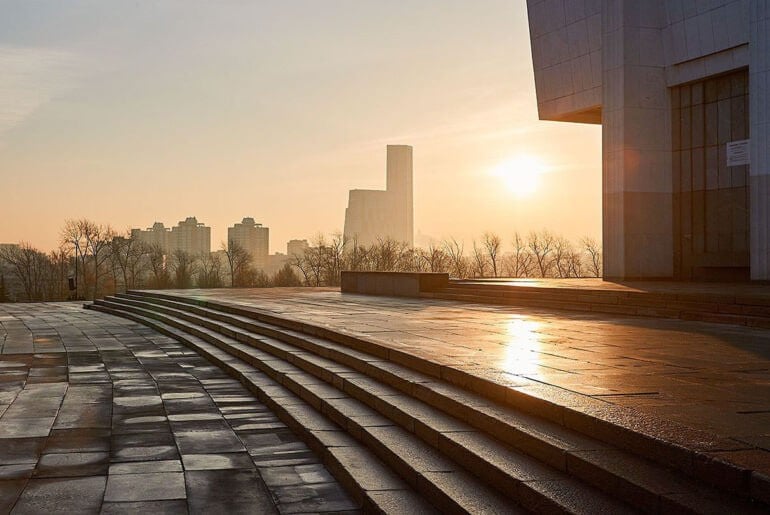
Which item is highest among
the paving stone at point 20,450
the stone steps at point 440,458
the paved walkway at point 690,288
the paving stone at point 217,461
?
the paved walkway at point 690,288

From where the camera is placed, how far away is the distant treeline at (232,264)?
8050 centimetres

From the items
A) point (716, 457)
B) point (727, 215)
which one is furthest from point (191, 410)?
point (727, 215)

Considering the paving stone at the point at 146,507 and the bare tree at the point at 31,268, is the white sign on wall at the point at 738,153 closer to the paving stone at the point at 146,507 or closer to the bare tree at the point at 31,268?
the paving stone at the point at 146,507

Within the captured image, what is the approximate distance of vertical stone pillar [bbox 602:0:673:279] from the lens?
26406mm

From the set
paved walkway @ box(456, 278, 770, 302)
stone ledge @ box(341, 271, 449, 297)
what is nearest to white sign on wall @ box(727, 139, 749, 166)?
paved walkway @ box(456, 278, 770, 302)

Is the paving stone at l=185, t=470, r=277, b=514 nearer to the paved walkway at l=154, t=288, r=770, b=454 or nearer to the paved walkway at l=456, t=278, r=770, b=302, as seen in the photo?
the paved walkway at l=154, t=288, r=770, b=454

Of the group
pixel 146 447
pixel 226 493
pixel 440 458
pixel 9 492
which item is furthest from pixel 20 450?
pixel 440 458

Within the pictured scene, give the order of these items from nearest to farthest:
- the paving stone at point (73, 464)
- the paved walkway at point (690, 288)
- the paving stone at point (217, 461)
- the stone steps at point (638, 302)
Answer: the paving stone at point (73, 464) → the paving stone at point (217, 461) → the stone steps at point (638, 302) → the paved walkway at point (690, 288)

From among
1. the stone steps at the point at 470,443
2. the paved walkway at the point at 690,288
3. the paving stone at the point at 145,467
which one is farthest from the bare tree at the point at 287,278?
the paving stone at the point at 145,467

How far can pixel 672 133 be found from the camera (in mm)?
26703

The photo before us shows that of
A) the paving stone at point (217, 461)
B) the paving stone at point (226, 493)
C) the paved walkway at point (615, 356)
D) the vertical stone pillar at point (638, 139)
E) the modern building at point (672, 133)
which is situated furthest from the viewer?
the vertical stone pillar at point (638, 139)

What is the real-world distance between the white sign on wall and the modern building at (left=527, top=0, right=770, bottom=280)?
3 cm

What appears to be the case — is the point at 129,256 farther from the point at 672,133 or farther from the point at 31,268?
the point at 672,133

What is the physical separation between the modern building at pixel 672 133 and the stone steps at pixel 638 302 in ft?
24.5
